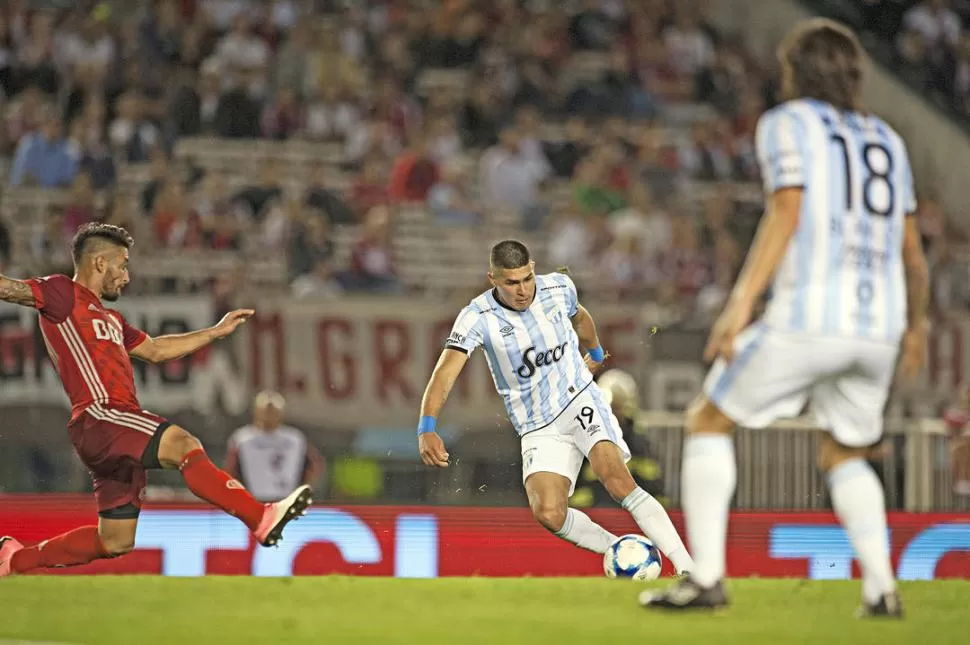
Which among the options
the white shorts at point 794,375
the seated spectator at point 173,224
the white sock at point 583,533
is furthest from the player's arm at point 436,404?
the seated spectator at point 173,224

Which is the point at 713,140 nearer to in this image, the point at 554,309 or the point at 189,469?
the point at 554,309

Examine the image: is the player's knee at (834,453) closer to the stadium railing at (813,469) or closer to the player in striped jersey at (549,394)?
the player in striped jersey at (549,394)

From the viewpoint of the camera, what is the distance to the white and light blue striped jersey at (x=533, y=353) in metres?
9.62

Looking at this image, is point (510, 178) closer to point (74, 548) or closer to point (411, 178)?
point (411, 178)

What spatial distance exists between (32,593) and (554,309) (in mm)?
3285

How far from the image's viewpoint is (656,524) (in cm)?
942

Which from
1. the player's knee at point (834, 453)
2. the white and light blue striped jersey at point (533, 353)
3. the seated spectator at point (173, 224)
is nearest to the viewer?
the player's knee at point (834, 453)

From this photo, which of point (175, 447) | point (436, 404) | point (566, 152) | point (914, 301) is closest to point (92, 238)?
point (175, 447)

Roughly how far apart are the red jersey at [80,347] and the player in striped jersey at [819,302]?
335 cm

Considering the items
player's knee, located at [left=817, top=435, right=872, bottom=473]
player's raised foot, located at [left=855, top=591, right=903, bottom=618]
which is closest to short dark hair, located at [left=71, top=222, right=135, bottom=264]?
player's knee, located at [left=817, top=435, right=872, bottom=473]

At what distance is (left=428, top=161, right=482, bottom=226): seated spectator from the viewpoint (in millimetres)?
18422

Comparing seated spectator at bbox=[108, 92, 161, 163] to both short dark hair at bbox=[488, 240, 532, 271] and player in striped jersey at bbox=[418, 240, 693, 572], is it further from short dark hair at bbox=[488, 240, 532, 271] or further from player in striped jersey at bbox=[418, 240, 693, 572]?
short dark hair at bbox=[488, 240, 532, 271]

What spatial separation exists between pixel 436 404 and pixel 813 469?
7203 mm

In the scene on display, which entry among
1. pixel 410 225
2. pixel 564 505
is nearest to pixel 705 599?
pixel 564 505
